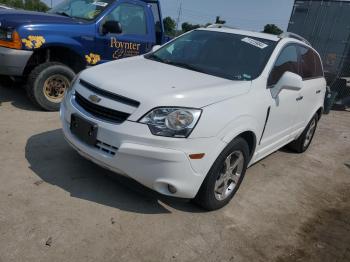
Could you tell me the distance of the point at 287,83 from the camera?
3.92m

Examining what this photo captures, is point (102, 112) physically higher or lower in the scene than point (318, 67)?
lower

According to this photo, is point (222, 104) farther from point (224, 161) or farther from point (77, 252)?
point (77, 252)

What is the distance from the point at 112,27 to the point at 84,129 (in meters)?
2.98

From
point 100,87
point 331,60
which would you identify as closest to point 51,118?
point 100,87

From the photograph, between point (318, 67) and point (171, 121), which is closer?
point (171, 121)

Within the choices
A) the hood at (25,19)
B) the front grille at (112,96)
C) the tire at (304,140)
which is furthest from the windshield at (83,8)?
the tire at (304,140)

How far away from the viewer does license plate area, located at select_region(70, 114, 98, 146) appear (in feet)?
10.7

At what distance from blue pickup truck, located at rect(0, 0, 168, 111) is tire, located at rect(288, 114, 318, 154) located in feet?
9.94

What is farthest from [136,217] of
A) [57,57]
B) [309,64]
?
[57,57]

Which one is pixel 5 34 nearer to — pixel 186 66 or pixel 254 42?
pixel 186 66

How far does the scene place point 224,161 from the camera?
→ 11.2 ft

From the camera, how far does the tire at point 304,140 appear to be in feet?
18.8

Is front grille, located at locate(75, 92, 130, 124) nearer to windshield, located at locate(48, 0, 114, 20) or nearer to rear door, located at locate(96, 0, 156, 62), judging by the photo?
rear door, located at locate(96, 0, 156, 62)

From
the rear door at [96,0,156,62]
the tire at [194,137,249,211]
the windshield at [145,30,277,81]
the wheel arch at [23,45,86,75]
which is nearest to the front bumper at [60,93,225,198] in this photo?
the tire at [194,137,249,211]
